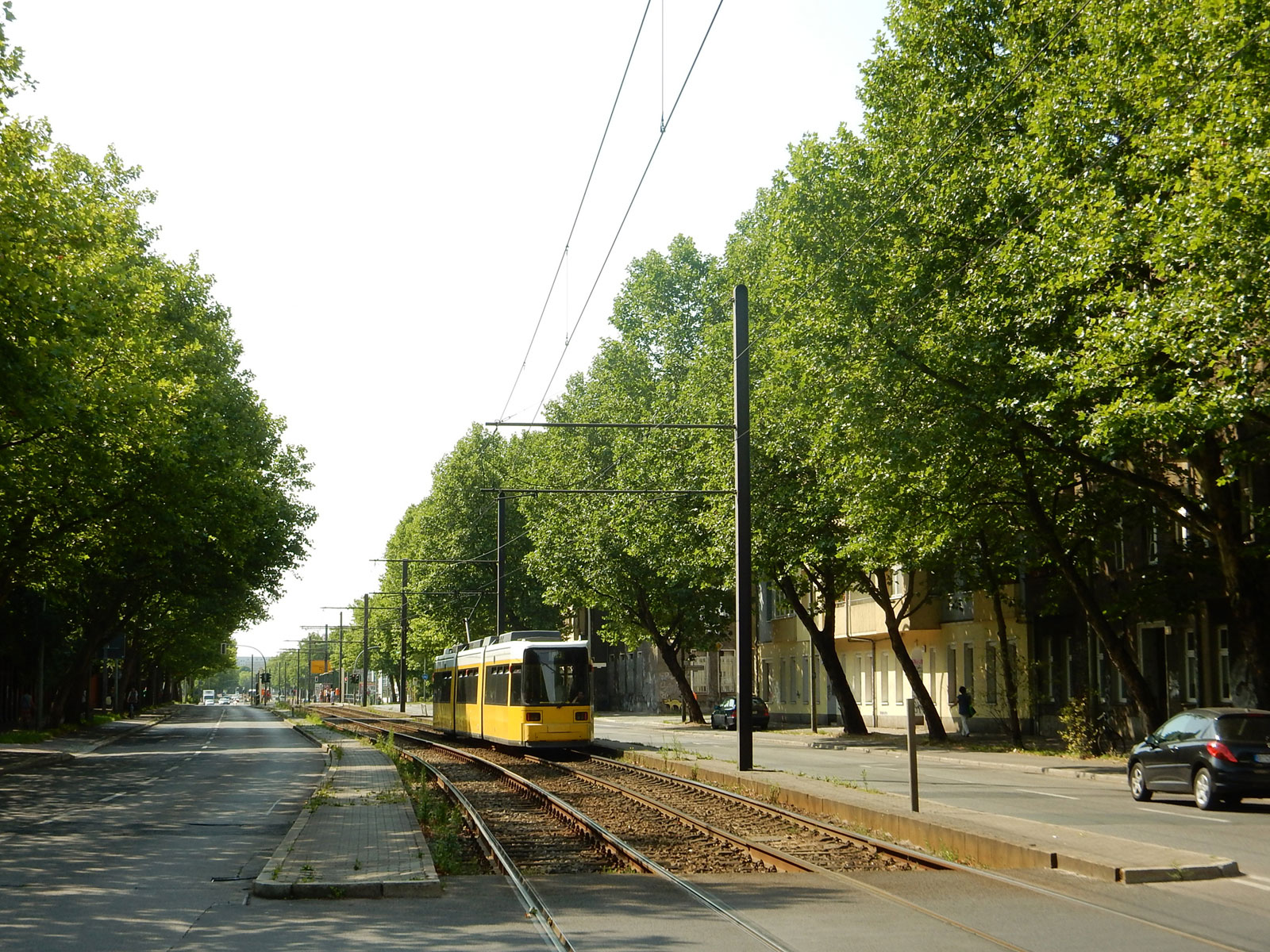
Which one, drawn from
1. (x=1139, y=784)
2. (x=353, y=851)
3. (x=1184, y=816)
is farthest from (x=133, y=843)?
(x=1139, y=784)

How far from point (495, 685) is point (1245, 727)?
21291 mm

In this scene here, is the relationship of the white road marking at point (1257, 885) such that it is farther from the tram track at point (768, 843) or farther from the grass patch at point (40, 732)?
the grass patch at point (40, 732)

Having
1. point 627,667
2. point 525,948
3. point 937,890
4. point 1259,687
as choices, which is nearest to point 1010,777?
point 1259,687

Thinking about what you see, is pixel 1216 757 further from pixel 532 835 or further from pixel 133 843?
pixel 133 843

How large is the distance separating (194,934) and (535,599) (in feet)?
224

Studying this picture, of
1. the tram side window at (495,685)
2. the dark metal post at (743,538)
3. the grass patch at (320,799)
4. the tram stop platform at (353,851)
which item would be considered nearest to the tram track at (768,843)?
the dark metal post at (743,538)

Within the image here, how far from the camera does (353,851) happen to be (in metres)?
13.6

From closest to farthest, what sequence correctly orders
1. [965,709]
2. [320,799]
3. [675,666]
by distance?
[320,799]
[965,709]
[675,666]

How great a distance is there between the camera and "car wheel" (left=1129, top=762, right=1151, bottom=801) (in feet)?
69.4

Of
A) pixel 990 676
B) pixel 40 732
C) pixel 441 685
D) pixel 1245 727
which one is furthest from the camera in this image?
pixel 441 685

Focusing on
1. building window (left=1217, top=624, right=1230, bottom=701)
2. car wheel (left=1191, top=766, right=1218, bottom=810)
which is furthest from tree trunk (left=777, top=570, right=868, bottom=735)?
car wheel (left=1191, top=766, right=1218, bottom=810)

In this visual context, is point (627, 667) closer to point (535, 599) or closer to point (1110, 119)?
point (535, 599)

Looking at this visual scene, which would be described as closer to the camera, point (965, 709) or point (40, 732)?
point (965, 709)

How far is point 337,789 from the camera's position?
22.1m
